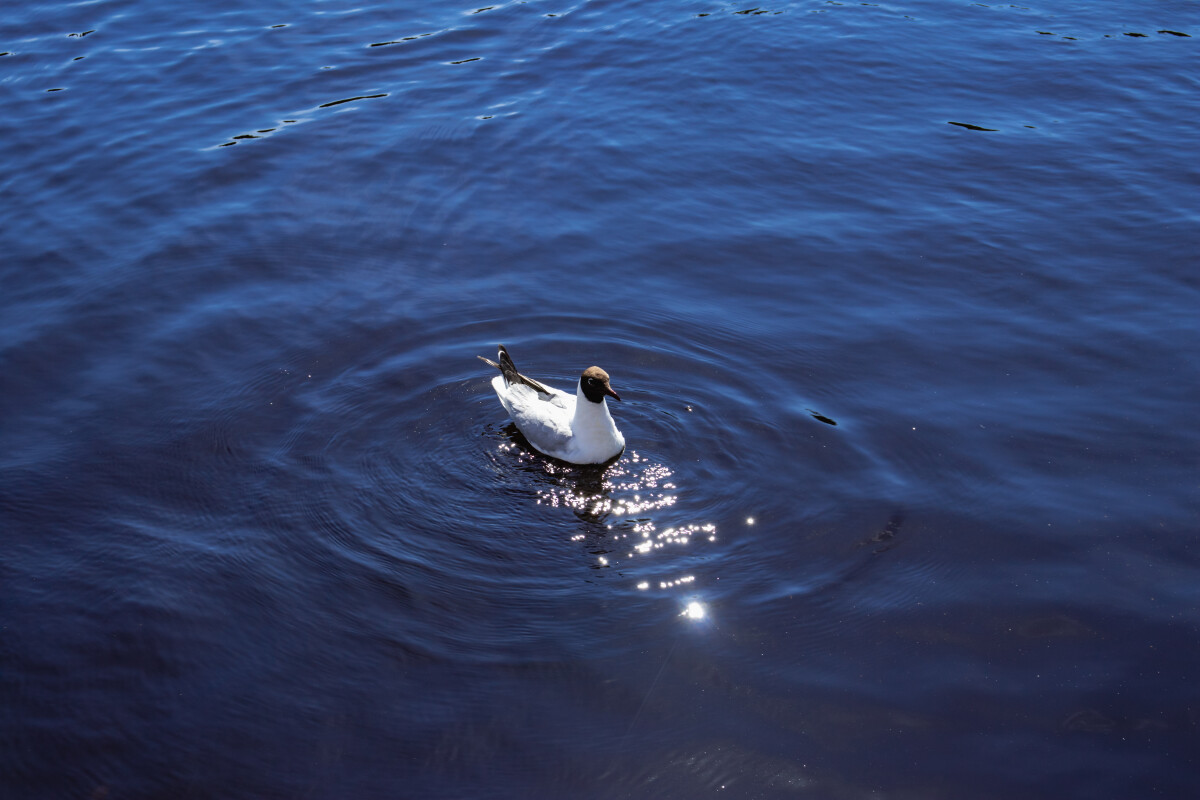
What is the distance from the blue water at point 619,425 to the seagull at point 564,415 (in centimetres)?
26

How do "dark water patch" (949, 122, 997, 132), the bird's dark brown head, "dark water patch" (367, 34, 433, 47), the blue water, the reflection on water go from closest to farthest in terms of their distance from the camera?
the blue water
the reflection on water
the bird's dark brown head
"dark water patch" (949, 122, 997, 132)
"dark water patch" (367, 34, 433, 47)

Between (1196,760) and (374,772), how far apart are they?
222 inches

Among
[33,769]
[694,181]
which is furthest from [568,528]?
[694,181]

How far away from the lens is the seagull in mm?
10406

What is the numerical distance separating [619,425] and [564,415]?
0.63m

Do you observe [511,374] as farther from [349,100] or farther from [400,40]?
[400,40]

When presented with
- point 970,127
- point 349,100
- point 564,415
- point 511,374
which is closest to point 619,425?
point 564,415

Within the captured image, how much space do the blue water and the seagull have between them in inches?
10.1

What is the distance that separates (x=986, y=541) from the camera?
9266 mm

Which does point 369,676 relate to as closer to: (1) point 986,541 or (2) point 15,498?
(2) point 15,498

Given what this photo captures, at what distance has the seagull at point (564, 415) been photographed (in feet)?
34.1

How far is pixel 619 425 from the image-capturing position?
11.1 meters

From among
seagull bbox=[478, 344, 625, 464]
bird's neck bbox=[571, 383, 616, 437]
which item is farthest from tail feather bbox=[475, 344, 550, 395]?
bird's neck bbox=[571, 383, 616, 437]

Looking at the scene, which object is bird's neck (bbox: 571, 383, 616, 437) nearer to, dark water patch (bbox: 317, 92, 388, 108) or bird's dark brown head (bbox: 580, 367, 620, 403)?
bird's dark brown head (bbox: 580, 367, 620, 403)
